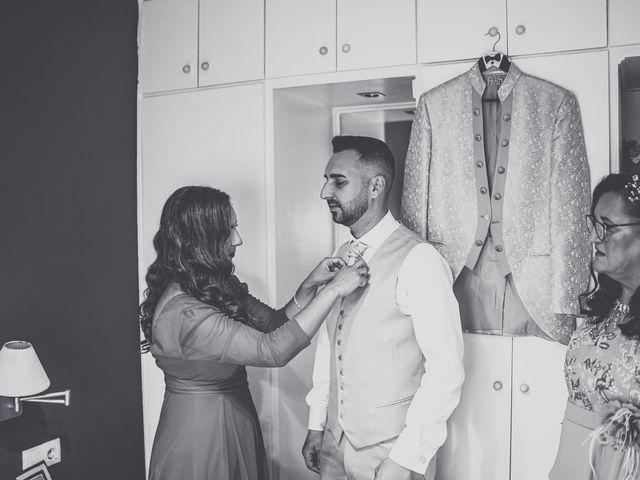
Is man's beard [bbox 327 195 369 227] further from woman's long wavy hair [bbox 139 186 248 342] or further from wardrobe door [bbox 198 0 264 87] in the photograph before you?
wardrobe door [bbox 198 0 264 87]

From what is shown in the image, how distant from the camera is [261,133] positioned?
280 cm

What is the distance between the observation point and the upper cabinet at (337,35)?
2.52 m

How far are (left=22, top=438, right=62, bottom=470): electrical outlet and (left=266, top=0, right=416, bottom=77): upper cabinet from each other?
173cm

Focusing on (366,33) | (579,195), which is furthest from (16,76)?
(579,195)

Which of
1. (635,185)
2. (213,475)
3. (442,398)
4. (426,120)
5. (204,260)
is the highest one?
(426,120)

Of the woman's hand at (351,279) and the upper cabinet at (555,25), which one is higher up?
the upper cabinet at (555,25)

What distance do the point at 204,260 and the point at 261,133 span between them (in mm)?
890

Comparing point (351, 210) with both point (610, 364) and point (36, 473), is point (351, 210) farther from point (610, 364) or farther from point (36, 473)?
point (36, 473)

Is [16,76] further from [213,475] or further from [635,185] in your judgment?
[635,185]

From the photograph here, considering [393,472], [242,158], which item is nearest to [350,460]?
[393,472]

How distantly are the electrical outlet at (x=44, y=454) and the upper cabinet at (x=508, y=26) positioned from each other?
2.05 metres

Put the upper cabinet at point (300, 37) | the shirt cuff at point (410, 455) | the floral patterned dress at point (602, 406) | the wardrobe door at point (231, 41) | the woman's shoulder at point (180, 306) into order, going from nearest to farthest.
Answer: the floral patterned dress at point (602, 406) < the shirt cuff at point (410, 455) < the woman's shoulder at point (180, 306) < the upper cabinet at point (300, 37) < the wardrobe door at point (231, 41)

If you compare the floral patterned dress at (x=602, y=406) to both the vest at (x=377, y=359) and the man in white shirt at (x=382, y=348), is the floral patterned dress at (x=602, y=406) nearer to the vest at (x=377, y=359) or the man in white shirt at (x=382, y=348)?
the man in white shirt at (x=382, y=348)

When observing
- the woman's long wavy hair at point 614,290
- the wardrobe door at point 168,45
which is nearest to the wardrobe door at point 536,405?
the woman's long wavy hair at point 614,290
